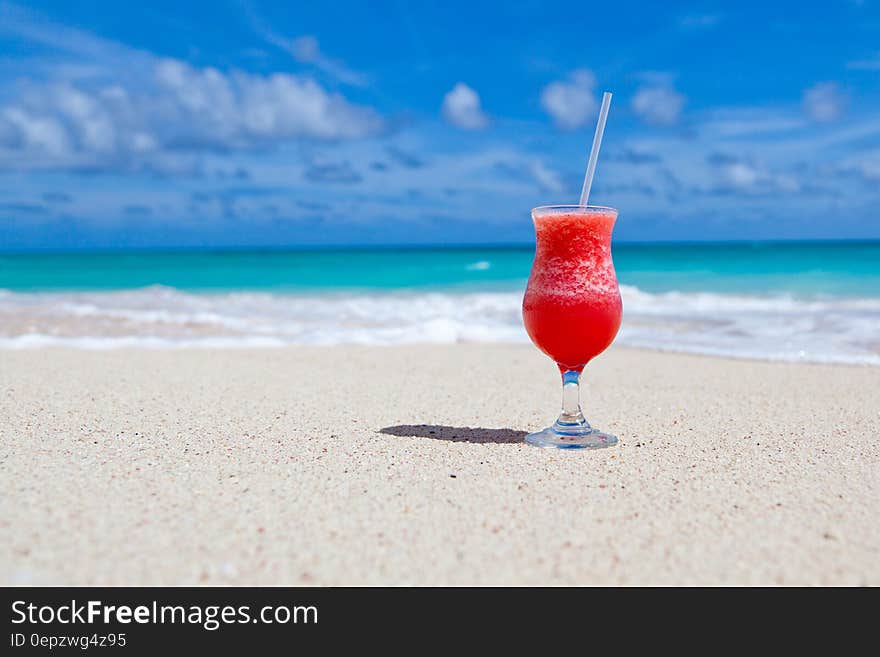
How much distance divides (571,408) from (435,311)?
10437 mm

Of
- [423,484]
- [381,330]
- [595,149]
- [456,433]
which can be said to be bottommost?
[423,484]

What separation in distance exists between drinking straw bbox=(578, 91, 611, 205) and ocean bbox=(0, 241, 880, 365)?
147 inches

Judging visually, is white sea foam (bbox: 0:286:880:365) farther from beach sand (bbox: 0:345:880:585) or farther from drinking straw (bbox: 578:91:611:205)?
drinking straw (bbox: 578:91:611:205)

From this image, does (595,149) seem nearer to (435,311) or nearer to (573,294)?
(573,294)

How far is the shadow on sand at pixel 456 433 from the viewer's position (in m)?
3.27

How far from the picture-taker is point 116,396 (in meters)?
4.14

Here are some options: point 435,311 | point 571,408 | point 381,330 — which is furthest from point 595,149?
point 435,311

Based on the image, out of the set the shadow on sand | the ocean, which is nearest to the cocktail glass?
the shadow on sand

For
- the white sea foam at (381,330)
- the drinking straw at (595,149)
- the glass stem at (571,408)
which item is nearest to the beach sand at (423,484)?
the glass stem at (571,408)

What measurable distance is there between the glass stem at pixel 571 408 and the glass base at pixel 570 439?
0.09 feet

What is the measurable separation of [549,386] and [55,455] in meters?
2.82

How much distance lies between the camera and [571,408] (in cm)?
324
